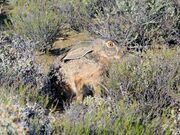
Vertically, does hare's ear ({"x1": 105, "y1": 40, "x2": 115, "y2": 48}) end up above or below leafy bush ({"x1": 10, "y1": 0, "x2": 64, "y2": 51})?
below

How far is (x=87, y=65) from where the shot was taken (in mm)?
5160

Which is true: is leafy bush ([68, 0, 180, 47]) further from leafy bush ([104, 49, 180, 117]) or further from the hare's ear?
leafy bush ([104, 49, 180, 117])

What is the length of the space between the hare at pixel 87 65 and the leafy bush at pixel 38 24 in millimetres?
1080

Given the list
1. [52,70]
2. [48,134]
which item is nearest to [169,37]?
[52,70]

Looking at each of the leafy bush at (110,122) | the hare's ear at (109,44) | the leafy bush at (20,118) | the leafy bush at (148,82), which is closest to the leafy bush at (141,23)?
the hare's ear at (109,44)

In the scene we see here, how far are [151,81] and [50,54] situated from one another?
6.32 ft

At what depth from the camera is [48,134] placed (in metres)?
3.63

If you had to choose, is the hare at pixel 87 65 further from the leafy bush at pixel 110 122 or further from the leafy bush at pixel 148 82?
the leafy bush at pixel 110 122

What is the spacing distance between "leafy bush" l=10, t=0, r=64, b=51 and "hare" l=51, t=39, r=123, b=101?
108cm

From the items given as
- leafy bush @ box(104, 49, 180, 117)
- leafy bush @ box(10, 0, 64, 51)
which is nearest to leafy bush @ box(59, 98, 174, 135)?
leafy bush @ box(104, 49, 180, 117)

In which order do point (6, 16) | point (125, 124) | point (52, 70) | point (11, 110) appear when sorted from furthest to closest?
point (6, 16), point (52, 70), point (125, 124), point (11, 110)

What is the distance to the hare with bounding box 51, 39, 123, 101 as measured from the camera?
509 cm

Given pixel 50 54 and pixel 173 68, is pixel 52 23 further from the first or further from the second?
pixel 173 68

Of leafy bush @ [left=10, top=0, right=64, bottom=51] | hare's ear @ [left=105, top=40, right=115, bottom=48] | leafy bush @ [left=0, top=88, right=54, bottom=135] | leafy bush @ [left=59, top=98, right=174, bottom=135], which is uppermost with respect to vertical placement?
leafy bush @ [left=10, top=0, right=64, bottom=51]
